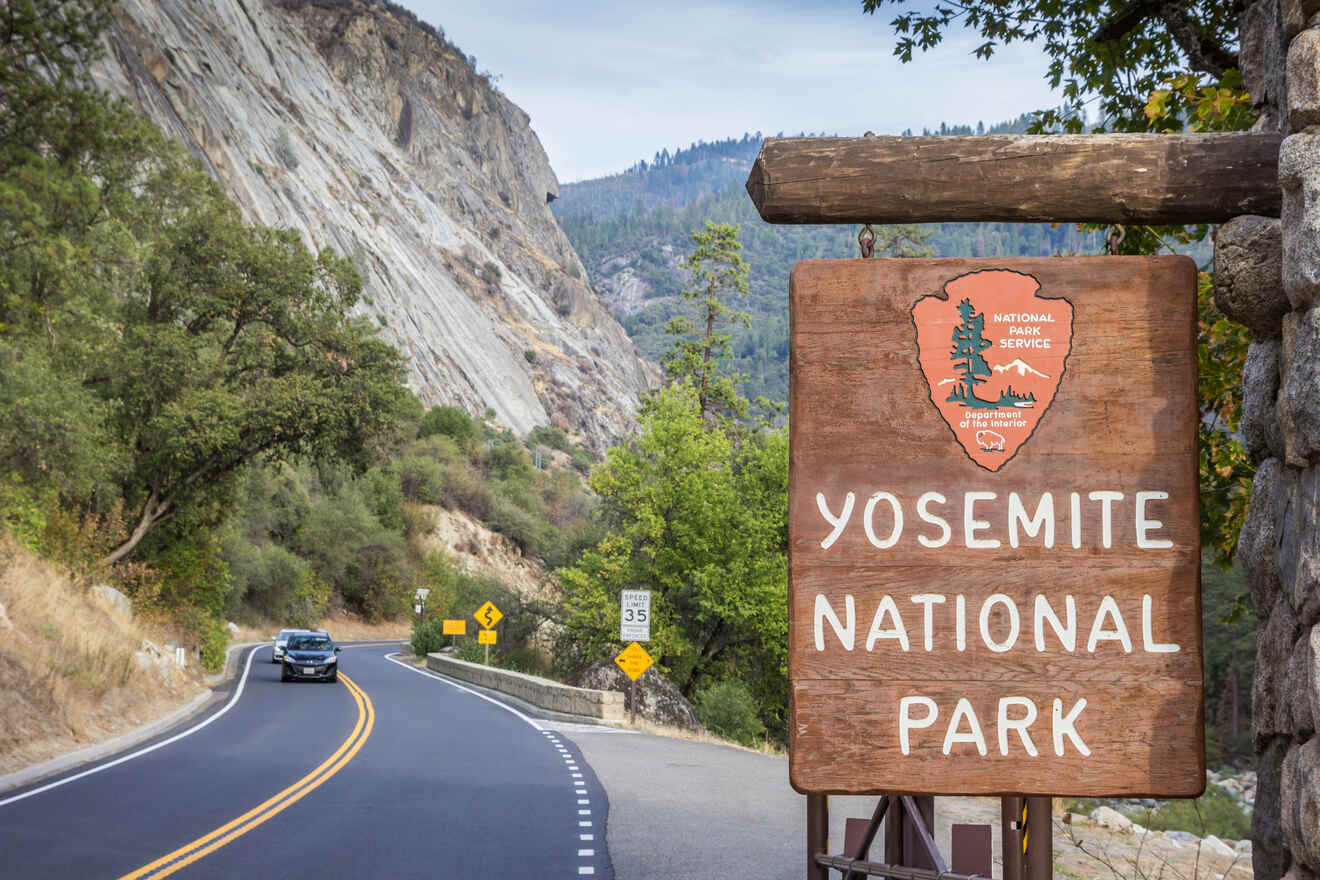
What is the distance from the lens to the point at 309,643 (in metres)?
35.3

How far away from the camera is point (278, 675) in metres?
37.2

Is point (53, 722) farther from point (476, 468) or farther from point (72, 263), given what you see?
point (476, 468)

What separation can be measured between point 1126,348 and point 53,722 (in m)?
19.3

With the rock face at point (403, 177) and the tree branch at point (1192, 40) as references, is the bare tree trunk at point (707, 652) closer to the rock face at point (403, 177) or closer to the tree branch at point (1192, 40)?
the tree branch at point (1192, 40)

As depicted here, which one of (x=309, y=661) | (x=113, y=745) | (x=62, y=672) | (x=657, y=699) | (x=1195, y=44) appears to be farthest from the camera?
(x=309, y=661)

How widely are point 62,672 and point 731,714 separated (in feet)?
49.0

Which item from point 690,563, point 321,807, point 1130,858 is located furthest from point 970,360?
point 690,563

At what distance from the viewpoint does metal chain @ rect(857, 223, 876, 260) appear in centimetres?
406

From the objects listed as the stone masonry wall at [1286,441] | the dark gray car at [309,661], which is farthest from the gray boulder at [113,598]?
the stone masonry wall at [1286,441]

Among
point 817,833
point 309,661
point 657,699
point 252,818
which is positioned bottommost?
point 657,699

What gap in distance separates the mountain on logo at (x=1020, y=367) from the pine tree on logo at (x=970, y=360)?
1.6 inches

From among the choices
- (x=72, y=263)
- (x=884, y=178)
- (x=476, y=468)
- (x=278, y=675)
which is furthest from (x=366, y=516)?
(x=884, y=178)

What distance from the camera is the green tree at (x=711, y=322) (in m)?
46.7

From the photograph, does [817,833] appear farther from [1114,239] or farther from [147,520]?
[147,520]
